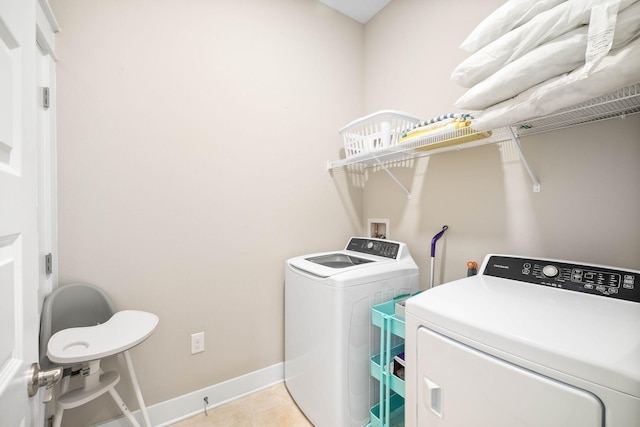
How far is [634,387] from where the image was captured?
501 mm

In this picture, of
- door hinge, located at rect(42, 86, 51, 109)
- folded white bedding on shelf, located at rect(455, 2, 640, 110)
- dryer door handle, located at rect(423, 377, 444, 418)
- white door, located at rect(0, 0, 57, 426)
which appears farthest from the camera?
door hinge, located at rect(42, 86, 51, 109)

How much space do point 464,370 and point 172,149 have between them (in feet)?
5.70

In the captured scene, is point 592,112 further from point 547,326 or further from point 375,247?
point 375,247

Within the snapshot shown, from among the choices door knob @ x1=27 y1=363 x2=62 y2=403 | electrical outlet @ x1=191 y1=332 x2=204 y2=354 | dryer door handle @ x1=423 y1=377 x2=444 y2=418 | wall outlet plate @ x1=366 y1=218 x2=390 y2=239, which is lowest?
electrical outlet @ x1=191 y1=332 x2=204 y2=354

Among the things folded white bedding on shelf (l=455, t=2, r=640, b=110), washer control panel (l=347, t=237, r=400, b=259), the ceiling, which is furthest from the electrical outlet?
the ceiling

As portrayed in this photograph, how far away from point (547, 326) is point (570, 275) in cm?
48

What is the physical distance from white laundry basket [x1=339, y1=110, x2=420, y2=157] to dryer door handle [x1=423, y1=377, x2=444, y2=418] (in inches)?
51.2

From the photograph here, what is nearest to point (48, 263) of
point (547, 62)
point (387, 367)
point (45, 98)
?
point (45, 98)

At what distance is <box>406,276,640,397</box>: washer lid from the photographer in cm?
56

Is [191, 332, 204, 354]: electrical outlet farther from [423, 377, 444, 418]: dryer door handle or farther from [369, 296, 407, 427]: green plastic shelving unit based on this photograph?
[423, 377, 444, 418]: dryer door handle

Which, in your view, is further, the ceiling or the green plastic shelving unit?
the ceiling

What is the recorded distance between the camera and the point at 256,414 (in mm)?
1601

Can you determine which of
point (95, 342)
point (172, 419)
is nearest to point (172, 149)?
point (95, 342)

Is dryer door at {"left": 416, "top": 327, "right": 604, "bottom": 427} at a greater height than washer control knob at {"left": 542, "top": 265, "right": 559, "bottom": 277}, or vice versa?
washer control knob at {"left": 542, "top": 265, "right": 559, "bottom": 277}
